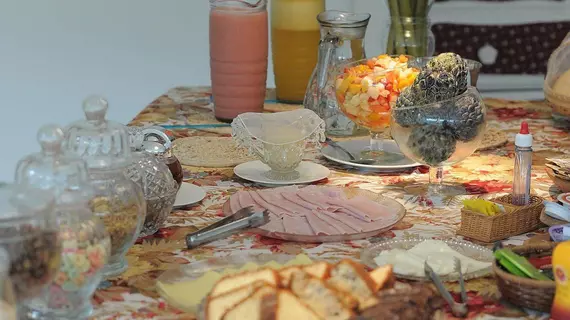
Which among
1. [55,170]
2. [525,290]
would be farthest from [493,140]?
[55,170]

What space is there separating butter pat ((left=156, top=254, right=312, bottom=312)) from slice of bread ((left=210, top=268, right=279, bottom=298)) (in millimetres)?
31

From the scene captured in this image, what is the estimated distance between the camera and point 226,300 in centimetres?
96

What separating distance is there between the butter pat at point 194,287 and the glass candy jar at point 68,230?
0.09m

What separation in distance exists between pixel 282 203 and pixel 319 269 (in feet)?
1.43

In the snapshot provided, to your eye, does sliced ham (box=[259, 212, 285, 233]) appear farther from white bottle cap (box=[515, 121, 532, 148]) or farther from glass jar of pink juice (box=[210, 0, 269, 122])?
glass jar of pink juice (box=[210, 0, 269, 122])

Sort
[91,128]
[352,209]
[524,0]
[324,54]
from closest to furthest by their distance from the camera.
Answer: [91,128] < [352,209] < [324,54] < [524,0]

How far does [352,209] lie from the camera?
4.65ft

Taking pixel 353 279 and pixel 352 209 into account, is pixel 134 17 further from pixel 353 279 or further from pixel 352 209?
pixel 353 279

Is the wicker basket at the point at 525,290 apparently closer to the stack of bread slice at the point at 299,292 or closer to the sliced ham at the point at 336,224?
the stack of bread slice at the point at 299,292

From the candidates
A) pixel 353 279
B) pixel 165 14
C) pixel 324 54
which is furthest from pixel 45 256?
pixel 165 14

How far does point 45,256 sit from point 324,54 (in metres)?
1.21

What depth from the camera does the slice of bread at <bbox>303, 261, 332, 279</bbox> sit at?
3.33 ft

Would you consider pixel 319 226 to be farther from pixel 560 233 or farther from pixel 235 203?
pixel 560 233

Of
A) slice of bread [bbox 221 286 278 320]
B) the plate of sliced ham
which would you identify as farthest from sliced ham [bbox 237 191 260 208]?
slice of bread [bbox 221 286 278 320]
